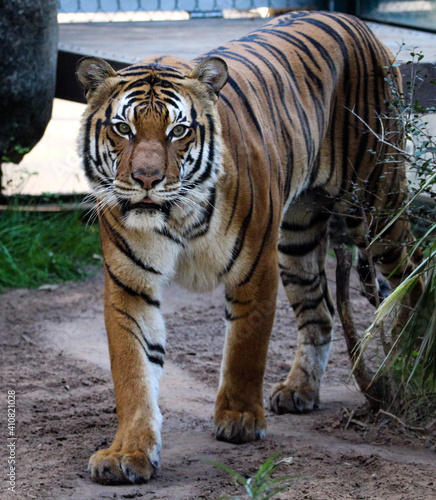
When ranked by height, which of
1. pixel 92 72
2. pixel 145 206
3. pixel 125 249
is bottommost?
pixel 125 249

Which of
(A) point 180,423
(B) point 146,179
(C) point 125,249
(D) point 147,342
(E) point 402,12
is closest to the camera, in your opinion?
(B) point 146,179

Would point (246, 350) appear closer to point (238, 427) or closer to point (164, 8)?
point (238, 427)

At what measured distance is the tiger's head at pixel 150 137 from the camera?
2.56 metres

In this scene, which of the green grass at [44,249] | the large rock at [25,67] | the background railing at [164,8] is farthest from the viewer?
the background railing at [164,8]

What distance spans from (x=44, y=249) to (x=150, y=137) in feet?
10.6

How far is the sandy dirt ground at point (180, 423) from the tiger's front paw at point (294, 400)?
0.18ft

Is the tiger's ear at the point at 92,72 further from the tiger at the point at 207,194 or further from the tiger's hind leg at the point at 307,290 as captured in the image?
the tiger's hind leg at the point at 307,290

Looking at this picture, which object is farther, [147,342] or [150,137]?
[147,342]

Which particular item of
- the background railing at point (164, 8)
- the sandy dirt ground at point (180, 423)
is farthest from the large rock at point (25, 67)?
the background railing at point (164, 8)

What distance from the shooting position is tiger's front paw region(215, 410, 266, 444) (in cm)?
298

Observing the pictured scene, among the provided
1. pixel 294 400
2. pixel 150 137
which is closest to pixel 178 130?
pixel 150 137

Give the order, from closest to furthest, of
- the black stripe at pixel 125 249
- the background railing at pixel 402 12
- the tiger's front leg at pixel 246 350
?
the black stripe at pixel 125 249, the tiger's front leg at pixel 246 350, the background railing at pixel 402 12

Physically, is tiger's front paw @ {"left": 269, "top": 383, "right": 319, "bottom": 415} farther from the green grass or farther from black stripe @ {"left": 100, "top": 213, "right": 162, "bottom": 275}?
the green grass

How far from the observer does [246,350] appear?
2.97 meters
